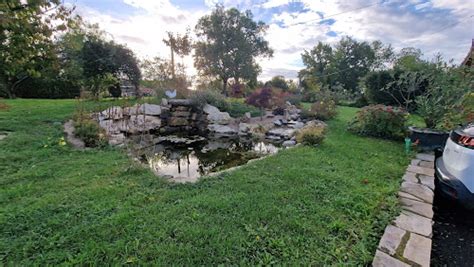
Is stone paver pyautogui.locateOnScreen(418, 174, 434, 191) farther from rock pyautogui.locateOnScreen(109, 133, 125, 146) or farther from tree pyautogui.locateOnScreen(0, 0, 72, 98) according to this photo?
rock pyautogui.locateOnScreen(109, 133, 125, 146)

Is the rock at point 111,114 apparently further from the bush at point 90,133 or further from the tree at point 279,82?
the tree at point 279,82

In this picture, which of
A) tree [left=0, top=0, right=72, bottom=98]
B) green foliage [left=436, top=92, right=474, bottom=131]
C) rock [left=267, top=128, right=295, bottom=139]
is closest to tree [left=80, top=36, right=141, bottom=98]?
rock [left=267, top=128, right=295, bottom=139]

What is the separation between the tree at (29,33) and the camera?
2.41 meters

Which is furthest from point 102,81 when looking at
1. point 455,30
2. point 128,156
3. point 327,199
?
point 455,30

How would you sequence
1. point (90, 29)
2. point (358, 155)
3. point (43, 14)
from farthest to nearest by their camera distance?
point (90, 29), point (358, 155), point (43, 14)

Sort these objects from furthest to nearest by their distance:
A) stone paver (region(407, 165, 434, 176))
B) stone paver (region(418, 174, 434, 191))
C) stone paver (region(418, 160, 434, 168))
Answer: stone paver (region(418, 160, 434, 168)) < stone paver (region(407, 165, 434, 176)) < stone paver (region(418, 174, 434, 191))

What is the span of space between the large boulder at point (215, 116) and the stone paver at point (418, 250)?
7.14 meters

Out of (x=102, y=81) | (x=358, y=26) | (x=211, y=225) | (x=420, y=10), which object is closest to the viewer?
(x=211, y=225)

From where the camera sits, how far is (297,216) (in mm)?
2188

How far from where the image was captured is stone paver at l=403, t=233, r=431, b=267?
167 cm

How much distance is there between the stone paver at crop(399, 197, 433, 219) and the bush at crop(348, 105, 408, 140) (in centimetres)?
374

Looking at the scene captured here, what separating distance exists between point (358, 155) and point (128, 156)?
13.8ft

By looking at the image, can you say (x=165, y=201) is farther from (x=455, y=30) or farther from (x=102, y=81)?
(x=455, y=30)

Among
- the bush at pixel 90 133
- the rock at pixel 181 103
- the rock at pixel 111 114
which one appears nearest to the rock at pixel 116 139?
the bush at pixel 90 133
